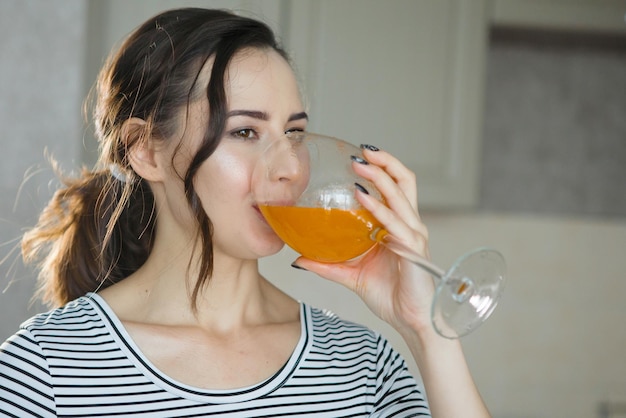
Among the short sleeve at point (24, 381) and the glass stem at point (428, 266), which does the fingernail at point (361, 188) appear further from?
the short sleeve at point (24, 381)

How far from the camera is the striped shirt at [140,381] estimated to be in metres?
1.15

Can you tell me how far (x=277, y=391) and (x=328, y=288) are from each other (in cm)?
157

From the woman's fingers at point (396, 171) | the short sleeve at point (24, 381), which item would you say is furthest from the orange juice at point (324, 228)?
the short sleeve at point (24, 381)

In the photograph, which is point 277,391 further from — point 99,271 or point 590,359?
point 590,359

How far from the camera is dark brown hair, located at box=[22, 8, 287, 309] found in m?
1.24

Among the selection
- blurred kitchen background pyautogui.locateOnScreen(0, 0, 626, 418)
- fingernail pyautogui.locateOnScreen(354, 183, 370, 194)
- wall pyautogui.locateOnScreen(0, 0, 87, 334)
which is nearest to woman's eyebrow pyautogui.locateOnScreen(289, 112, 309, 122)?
fingernail pyautogui.locateOnScreen(354, 183, 370, 194)

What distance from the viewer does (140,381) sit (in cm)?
118

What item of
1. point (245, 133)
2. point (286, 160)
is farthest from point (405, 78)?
point (286, 160)

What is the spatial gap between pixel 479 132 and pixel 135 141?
1.50 meters

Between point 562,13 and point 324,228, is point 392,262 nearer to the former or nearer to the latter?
point 324,228

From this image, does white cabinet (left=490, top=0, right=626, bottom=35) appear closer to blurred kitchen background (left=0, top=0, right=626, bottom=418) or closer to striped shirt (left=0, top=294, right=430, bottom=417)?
blurred kitchen background (left=0, top=0, right=626, bottom=418)

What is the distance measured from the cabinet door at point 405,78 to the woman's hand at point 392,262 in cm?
123

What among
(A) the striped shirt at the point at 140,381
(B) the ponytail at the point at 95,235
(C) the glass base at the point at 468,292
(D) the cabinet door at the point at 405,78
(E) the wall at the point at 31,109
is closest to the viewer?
(C) the glass base at the point at 468,292

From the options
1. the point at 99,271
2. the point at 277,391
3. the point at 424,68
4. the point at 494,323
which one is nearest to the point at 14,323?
the point at 99,271
